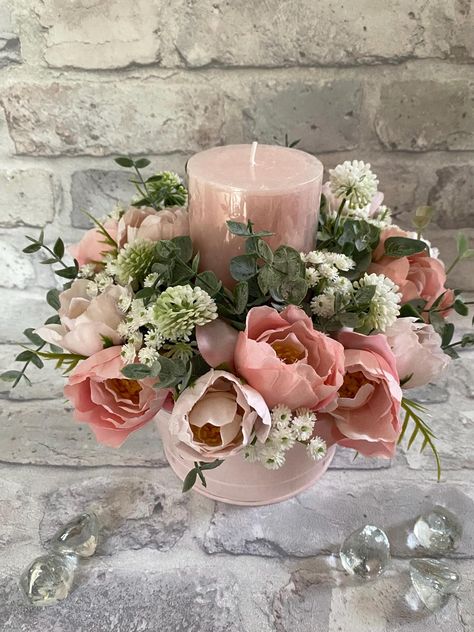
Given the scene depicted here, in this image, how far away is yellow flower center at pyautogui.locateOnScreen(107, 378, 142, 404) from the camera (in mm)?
497

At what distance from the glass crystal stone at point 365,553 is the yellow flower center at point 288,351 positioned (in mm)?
183

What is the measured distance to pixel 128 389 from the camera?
50 cm

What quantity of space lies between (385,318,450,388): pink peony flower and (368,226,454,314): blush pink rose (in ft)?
0.17

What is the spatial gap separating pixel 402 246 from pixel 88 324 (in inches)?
12.1

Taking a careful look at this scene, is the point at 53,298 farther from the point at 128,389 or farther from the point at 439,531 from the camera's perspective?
the point at 439,531

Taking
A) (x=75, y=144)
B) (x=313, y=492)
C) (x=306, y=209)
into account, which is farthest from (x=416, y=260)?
(x=75, y=144)

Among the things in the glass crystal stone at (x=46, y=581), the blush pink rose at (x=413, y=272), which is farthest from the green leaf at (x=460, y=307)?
the glass crystal stone at (x=46, y=581)

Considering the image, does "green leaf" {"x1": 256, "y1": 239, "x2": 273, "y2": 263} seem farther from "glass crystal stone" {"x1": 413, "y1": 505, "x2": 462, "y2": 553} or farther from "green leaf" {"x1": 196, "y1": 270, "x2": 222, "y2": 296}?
"glass crystal stone" {"x1": 413, "y1": 505, "x2": 462, "y2": 553}

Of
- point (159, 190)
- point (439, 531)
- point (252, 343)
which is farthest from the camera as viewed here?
point (159, 190)

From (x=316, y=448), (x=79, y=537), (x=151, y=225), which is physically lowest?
(x=79, y=537)

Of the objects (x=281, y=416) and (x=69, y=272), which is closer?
(x=281, y=416)

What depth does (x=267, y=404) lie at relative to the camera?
0.46 metres

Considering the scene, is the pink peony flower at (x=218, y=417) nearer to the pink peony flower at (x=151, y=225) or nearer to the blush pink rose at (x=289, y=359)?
the blush pink rose at (x=289, y=359)

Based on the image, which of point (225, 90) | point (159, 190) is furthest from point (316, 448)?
point (225, 90)
